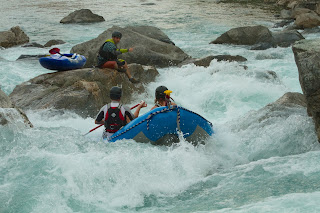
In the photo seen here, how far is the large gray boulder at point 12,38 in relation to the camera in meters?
19.0

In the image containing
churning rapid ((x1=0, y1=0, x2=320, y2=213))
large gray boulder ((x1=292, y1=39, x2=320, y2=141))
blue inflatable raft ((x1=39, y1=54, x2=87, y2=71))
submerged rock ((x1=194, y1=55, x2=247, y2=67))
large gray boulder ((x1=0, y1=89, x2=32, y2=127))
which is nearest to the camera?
churning rapid ((x1=0, y1=0, x2=320, y2=213))

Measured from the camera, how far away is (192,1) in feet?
110

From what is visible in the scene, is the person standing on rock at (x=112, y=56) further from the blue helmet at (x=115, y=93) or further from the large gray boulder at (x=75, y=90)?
the blue helmet at (x=115, y=93)

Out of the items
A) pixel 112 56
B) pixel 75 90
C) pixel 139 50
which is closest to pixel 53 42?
pixel 139 50

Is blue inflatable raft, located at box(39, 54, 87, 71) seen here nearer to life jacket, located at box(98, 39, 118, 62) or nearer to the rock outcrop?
life jacket, located at box(98, 39, 118, 62)

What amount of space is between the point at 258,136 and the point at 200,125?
1.05 metres

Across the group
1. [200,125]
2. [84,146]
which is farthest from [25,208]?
[200,125]

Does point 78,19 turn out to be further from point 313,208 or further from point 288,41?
point 313,208

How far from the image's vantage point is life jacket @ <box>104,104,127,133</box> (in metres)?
6.92

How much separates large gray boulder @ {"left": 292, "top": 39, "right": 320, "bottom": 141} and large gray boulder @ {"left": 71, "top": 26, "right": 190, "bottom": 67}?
26.0ft

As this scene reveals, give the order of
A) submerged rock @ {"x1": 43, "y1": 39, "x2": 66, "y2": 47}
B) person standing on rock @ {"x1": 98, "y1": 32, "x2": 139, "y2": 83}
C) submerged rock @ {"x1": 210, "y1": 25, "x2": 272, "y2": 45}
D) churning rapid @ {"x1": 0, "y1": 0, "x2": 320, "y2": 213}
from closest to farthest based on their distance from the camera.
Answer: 1. churning rapid @ {"x1": 0, "y1": 0, "x2": 320, "y2": 213}
2. person standing on rock @ {"x1": 98, "y1": 32, "x2": 139, "y2": 83}
3. submerged rock @ {"x1": 210, "y1": 25, "x2": 272, "y2": 45}
4. submerged rock @ {"x1": 43, "y1": 39, "x2": 66, "y2": 47}

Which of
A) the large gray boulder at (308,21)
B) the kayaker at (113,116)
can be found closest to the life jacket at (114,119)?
the kayaker at (113,116)

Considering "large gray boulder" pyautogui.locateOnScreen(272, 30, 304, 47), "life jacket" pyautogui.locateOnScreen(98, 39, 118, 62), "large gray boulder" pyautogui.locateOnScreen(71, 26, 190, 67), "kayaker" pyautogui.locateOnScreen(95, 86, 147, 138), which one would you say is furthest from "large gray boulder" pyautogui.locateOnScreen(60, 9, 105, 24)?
"kayaker" pyautogui.locateOnScreen(95, 86, 147, 138)

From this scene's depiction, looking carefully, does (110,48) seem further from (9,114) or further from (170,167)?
(170,167)
